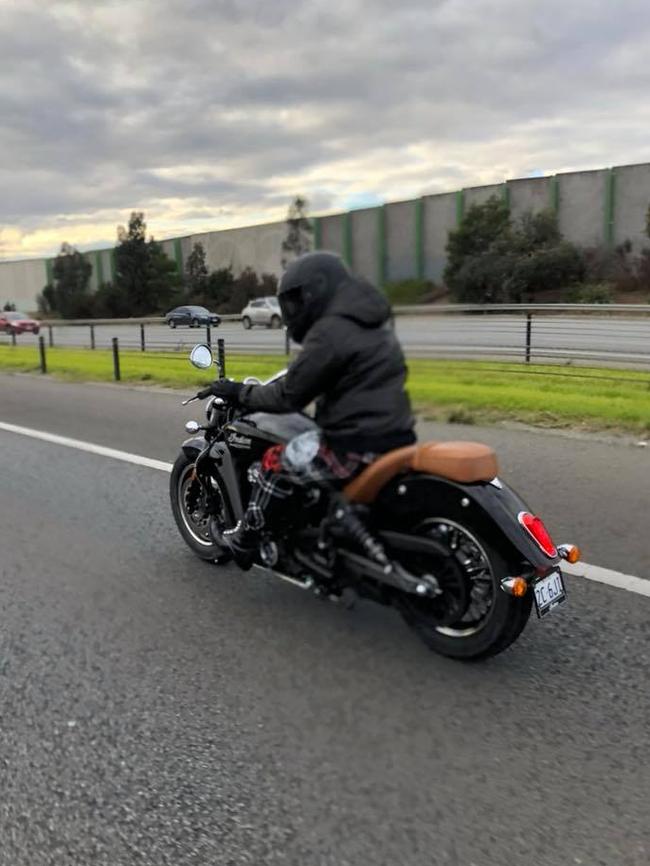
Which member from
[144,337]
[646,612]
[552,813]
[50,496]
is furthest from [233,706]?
[50,496]

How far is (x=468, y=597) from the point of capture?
332cm

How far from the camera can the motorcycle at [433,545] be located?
3.18 meters

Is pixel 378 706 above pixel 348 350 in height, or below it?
below

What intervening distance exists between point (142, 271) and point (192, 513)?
5.01 feet

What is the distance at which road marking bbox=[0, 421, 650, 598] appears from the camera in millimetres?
4246

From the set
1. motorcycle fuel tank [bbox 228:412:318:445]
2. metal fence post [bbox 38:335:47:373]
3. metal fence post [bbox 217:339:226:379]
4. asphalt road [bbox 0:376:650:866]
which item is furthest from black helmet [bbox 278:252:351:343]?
metal fence post [bbox 38:335:47:373]

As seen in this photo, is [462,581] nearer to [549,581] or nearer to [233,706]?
[549,581]

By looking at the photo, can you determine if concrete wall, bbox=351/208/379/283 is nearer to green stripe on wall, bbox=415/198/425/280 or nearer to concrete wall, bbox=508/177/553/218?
green stripe on wall, bbox=415/198/425/280

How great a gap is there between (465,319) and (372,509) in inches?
35.5

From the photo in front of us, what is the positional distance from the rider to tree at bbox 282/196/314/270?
10 cm

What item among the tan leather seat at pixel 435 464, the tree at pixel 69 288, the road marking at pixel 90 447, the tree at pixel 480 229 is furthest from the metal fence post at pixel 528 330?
the road marking at pixel 90 447

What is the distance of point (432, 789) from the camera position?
8.54ft

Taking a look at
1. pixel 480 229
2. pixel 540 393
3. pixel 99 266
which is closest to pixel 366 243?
pixel 480 229

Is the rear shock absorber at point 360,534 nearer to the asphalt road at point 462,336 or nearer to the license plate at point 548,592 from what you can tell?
the license plate at point 548,592
